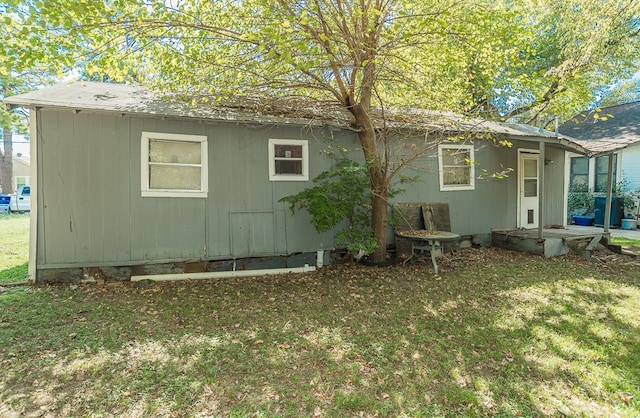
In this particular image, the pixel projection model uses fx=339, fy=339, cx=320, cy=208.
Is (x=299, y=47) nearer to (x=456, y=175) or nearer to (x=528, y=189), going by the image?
(x=456, y=175)

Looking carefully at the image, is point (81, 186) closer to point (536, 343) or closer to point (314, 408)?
point (314, 408)

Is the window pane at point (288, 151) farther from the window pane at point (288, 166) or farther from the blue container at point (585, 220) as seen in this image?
the blue container at point (585, 220)

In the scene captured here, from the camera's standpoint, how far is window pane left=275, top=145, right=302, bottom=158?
6359 millimetres

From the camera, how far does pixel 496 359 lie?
3.08 m

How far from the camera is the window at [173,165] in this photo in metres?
5.55

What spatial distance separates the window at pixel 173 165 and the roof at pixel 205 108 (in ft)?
1.53

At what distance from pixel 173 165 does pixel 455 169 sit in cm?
607

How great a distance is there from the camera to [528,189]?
882 cm

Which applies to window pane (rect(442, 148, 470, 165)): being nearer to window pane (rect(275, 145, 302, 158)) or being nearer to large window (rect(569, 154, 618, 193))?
window pane (rect(275, 145, 302, 158))

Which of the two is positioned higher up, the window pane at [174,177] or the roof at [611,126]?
the roof at [611,126]

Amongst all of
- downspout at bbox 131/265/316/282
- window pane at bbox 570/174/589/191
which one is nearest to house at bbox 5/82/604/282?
downspout at bbox 131/265/316/282

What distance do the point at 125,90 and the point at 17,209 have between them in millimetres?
15010

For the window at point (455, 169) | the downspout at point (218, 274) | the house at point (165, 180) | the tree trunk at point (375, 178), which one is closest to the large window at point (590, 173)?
the house at point (165, 180)

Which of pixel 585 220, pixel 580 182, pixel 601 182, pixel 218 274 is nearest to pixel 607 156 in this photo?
pixel 601 182
